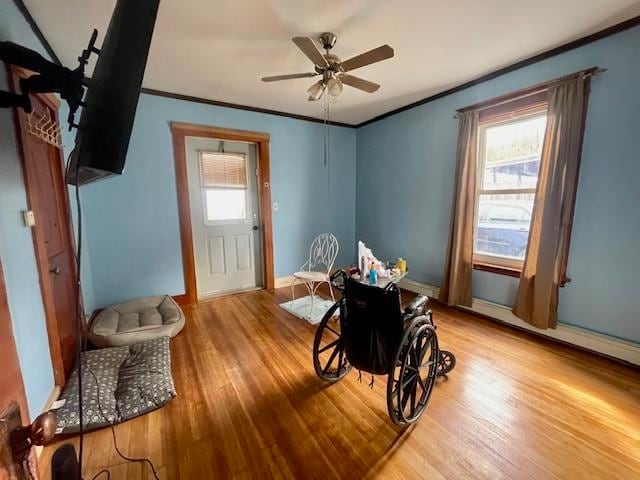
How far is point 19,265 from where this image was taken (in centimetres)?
137

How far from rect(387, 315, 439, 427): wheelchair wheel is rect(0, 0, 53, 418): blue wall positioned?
6.03 ft

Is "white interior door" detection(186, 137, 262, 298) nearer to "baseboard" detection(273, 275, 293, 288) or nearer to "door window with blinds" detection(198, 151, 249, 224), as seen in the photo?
"door window with blinds" detection(198, 151, 249, 224)

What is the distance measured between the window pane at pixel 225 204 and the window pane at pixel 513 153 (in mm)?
2917

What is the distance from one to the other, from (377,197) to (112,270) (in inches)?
138

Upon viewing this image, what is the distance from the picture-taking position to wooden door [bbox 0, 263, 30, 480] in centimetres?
79

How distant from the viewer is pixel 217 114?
328cm

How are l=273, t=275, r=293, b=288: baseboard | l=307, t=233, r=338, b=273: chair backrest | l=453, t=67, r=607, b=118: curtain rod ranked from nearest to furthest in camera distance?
l=453, t=67, r=607, b=118: curtain rod
l=273, t=275, r=293, b=288: baseboard
l=307, t=233, r=338, b=273: chair backrest

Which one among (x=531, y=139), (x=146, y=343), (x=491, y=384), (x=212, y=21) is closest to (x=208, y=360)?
(x=146, y=343)

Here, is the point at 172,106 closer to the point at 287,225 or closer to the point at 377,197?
the point at 287,225

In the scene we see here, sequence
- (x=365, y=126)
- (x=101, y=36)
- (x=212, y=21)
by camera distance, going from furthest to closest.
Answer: (x=365, y=126) → (x=101, y=36) → (x=212, y=21)

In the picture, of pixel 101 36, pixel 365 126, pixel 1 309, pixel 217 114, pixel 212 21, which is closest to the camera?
pixel 1 309

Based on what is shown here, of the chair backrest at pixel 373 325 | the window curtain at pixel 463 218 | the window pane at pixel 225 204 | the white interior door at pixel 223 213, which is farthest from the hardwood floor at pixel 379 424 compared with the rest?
the window pane at pixel 225 204

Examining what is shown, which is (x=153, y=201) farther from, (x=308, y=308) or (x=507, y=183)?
(x=507, y=183)

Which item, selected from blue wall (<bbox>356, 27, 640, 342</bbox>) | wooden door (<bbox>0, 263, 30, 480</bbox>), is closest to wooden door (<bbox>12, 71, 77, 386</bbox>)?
wooden door (<bbox>0, 263, 30, 480</bbox>)
